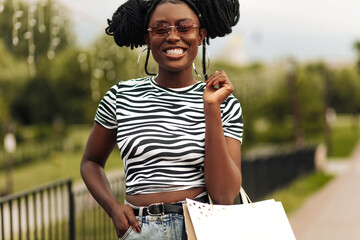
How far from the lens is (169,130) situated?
6.72 ft

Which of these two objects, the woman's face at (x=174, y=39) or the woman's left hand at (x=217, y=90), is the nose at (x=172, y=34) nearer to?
the woman's face at (x=174, y=39)

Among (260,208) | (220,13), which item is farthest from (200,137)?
(220,13)

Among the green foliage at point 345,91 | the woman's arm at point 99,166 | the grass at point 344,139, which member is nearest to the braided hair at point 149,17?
the woman's arm at point 99,166

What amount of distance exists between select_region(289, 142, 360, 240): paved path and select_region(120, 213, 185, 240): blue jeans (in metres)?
6.20

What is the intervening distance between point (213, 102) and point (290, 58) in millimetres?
25909

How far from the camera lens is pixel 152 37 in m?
2.13

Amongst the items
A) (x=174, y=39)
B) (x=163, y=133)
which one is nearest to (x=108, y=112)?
(x=163, y=133)

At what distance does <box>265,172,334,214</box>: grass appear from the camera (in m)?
11.6

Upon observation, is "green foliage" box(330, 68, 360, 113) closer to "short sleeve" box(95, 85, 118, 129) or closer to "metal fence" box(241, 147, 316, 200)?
"metal fence" box(241, 147, 316, 200)

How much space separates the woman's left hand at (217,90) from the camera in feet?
6.52

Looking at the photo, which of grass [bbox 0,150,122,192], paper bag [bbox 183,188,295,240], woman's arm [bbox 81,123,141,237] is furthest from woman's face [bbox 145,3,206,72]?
grass [bbox 0,150,122,192]

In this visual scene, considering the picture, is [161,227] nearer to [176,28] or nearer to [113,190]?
[176,28]

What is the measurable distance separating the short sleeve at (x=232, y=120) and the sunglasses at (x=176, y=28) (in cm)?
27

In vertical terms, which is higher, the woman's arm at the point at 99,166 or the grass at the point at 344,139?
the woman's arm at the point at 99,166
